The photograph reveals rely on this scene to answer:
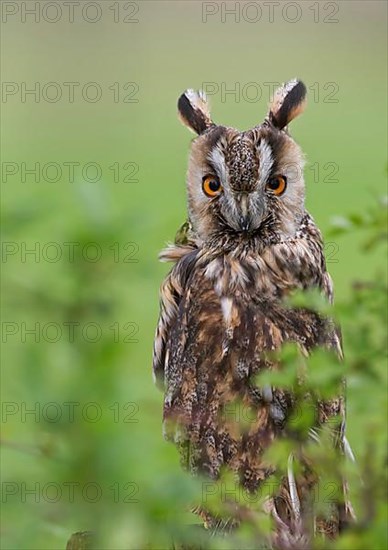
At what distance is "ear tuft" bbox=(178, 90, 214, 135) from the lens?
435 cm

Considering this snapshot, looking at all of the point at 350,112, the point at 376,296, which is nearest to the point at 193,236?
the point at 376,296

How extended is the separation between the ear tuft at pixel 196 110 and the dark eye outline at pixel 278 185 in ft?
1.38

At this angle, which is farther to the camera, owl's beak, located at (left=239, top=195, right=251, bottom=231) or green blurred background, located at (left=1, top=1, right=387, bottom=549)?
owl's beak, located at (left=239, top=195, right=251, bottom=231)

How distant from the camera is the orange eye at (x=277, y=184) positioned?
398cm

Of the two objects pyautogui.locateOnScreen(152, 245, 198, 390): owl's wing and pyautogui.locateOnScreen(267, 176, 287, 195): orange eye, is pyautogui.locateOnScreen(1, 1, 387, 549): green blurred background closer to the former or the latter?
pyautogui.locateOnScreen(152, 245, 198, 390): owl's wing

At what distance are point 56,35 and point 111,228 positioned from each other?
93.5 feet

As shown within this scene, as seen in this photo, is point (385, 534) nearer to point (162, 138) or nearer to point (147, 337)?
point (147, 337)

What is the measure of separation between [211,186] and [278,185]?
194mm

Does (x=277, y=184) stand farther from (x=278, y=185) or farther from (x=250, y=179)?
(x=250, y=179)

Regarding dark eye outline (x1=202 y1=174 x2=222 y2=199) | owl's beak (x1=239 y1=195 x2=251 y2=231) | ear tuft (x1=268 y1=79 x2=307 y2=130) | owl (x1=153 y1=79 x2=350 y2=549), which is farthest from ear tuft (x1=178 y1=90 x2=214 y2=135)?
owl's beak (x1=239 y1=195 x2=251 y2=231)

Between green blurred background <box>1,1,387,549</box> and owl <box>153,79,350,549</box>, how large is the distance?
7.7 inches

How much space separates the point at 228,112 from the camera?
2592cm

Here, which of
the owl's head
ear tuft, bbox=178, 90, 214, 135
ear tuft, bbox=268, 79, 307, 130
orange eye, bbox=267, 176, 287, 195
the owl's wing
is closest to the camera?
the owl's head

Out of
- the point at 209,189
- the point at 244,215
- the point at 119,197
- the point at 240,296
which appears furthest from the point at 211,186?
the point at 119,197
